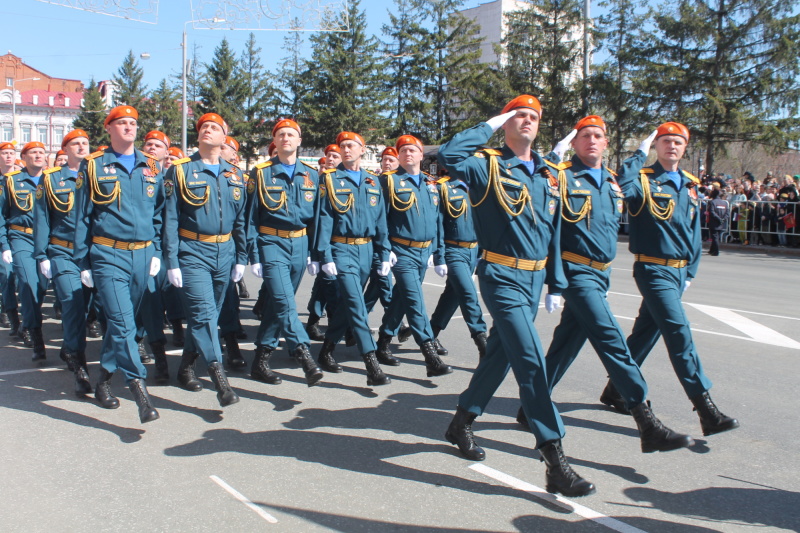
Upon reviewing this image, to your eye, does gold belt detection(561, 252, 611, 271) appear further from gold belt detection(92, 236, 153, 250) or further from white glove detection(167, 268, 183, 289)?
gold belt detection(92, 236, 153, 250)

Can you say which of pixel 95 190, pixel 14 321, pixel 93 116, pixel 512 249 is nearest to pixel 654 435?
pixel 512 249

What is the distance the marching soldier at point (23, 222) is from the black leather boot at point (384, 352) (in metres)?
3.30

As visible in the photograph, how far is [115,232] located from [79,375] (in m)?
1.25

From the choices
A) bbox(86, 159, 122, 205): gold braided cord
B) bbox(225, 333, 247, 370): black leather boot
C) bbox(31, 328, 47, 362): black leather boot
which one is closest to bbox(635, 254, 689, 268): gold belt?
bbox(225, 333, 247, 370): black leather boot

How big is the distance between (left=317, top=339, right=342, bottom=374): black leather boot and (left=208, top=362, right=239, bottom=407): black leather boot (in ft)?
4.58

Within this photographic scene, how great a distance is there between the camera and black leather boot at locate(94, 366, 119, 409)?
18.6 feet

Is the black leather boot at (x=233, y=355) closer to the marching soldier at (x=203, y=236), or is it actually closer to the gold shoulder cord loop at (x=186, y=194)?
the marching soldier at (x=203, y=236)

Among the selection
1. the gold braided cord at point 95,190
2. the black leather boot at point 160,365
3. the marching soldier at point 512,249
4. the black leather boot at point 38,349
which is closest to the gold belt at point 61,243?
the black leather boot at point 38,349

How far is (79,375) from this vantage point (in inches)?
236

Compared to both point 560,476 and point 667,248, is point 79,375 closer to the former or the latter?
point 560,476

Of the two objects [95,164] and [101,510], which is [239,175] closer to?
[95,164]

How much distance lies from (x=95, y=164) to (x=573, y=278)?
136 inches

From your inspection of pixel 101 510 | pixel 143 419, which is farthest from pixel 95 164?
pixel 101 510

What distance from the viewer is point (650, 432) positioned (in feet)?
14.9
